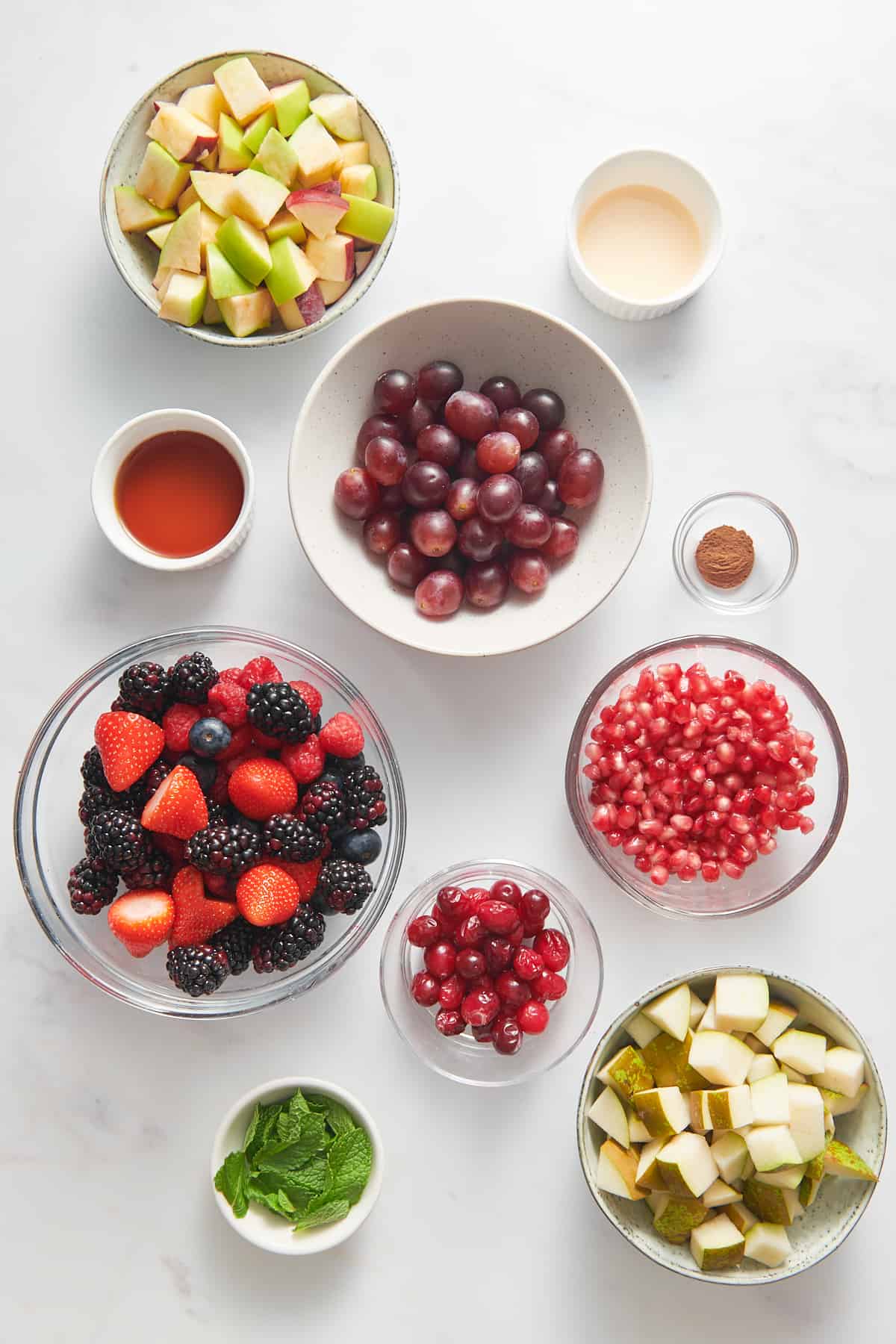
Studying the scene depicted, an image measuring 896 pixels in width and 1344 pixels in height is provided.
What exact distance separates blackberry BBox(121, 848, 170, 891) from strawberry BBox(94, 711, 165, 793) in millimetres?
103

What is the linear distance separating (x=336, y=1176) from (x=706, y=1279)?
55 centimetres

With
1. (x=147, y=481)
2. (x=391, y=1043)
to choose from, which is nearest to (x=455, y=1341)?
(x=391, y=1043)

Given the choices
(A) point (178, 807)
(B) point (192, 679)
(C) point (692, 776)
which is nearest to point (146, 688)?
(B) point (192, 679)

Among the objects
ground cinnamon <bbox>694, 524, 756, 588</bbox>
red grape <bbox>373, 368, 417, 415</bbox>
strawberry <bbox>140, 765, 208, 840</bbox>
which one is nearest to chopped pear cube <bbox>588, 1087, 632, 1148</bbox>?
strawberry <bbox>140, 765, 208, 840</bbox>

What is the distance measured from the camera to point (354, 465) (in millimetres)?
1547

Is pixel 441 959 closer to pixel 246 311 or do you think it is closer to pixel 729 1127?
pixel 729 1127

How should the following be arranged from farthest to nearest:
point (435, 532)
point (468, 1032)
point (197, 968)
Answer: point (468, 1032)
point (435, 532)
point (197, 968)

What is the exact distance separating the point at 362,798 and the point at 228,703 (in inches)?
8.9

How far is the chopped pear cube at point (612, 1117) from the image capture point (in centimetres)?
148

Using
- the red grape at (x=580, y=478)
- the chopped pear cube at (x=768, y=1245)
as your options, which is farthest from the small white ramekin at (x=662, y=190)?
the chopped pear cube at (x=768, y=1245)

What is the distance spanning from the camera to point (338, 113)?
59.7 inches

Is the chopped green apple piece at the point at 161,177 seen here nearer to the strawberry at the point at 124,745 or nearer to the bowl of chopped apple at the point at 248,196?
the bowl of chopped apple at the point at 248,196

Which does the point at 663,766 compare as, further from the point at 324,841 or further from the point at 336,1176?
the point at 336,1176

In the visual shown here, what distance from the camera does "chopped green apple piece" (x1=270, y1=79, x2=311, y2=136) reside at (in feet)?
4.89
